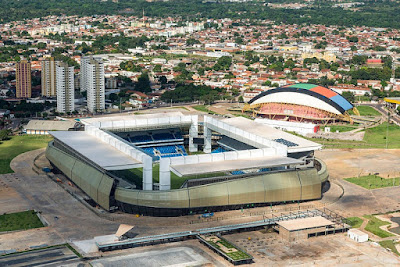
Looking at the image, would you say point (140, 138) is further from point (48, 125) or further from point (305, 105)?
point (305, 105)

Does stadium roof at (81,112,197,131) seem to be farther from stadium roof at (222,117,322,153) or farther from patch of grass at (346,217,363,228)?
patch of grass at (346,217,363,228)

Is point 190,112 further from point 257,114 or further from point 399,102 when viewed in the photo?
point 399,102

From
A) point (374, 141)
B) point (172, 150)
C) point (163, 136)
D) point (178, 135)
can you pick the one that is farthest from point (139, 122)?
point (374, 141)

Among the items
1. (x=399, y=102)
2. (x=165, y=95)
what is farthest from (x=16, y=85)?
(x=399, y=102)

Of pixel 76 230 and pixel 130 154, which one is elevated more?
pixel 130 154

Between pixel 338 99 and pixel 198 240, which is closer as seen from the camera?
pixel 198 240

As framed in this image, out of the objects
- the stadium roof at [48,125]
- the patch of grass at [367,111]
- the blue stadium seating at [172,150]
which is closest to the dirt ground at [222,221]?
the blue stadium seating at [172,150]

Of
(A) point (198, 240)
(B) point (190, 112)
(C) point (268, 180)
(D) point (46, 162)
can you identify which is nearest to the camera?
(A) point (198, 240)
